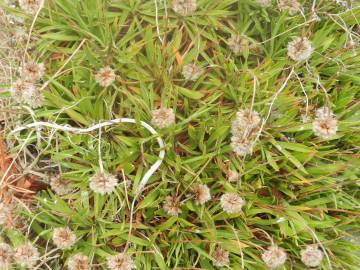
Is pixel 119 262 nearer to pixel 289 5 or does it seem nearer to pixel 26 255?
pixel 26 255

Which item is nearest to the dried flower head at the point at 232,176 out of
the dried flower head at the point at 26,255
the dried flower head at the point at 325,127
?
the dried flower head at the point at 325,127

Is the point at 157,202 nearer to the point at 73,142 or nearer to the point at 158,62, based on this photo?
the point at 73,142

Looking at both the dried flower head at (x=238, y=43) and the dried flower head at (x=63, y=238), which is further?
the dried flower head at (x=238, y=43)

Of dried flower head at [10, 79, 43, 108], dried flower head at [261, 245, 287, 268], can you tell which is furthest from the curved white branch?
dried flower head at [261, 245, 287, 268]

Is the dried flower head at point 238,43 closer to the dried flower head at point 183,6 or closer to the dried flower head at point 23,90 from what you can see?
the dried flower head at point 183,6

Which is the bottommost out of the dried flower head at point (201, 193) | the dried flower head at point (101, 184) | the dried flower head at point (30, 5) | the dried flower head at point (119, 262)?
the dried flower head at point (119, 262)
